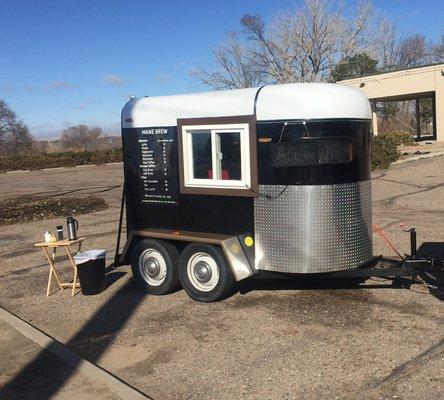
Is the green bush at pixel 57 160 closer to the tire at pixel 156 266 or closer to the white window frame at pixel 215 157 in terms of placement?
the tire at pixel 156 266

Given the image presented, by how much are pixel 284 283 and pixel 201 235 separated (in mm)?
1442

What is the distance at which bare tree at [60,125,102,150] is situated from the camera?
83438mm

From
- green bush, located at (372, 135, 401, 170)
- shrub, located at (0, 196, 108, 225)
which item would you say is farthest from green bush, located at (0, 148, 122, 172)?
shrub, located at (0, 196, 108, 225)

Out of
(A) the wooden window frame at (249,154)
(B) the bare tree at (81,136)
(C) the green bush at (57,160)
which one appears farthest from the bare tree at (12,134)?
(A) the wooden window frame at (249,154)

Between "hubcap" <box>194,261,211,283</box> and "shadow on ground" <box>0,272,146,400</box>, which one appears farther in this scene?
"hubcap" <box>194,261,211,283</box>

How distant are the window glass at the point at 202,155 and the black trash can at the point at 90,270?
1750 millimetres

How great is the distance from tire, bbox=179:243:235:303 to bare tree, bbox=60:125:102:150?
79326mm

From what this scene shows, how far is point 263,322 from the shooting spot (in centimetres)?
567

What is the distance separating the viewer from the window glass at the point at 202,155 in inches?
247

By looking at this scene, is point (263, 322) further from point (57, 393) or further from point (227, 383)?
point (57, 393)

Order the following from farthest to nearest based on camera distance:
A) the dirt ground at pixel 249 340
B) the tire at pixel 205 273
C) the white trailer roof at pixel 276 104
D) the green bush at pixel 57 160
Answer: the green bush at pixel 57 160 → the tire at pixel 205 273 → the white trailer roof at pixel 276 104 → the dirt ground at pixel 249 340

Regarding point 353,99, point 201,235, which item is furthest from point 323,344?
point 353,99

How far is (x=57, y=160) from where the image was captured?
44.4 meters

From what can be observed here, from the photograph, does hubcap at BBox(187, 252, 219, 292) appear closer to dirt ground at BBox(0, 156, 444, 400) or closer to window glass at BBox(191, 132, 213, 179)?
dirt ground at BBox(0, 156, 444, 400)
